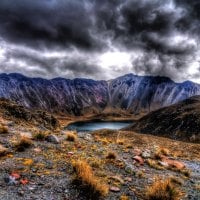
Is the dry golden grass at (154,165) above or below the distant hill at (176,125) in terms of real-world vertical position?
above

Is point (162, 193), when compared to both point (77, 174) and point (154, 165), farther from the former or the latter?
point (154, 165)

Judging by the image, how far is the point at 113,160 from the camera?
34.8 feet

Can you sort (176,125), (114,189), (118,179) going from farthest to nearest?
(176,125)
(118,179)
(114,189)

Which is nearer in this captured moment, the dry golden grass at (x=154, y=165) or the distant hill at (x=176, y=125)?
→ the dry golden grass at (x=154, y=165)

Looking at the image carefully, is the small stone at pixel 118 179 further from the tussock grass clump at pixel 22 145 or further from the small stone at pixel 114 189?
the tussock grass clump at pixel 22 145

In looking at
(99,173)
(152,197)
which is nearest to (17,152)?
(99,173)

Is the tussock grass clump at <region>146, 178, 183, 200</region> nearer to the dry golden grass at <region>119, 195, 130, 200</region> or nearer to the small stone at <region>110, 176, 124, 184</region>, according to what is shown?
the dry golden grass at <region>119, 195, 130, 200</region>

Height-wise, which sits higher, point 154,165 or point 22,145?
point 22,145

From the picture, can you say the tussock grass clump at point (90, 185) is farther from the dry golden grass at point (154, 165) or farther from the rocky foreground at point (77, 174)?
the dry golden grass at point (154, 165)

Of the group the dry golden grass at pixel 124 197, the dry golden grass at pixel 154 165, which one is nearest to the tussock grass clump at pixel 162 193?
the dry golden grass at pixel 124 197

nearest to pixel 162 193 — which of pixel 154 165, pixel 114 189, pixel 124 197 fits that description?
pixel 124 197

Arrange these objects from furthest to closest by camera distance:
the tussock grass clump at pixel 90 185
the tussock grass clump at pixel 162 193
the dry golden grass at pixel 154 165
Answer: the dry golden grass at pixel 154 165 → the tussock grass clump at pixel 162 193 → the tussock grass clump at pixel 90 185

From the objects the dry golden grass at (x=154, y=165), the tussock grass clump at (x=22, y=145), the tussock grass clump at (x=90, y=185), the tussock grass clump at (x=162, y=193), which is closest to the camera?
the tussock grass clump at (x=90, y=185)

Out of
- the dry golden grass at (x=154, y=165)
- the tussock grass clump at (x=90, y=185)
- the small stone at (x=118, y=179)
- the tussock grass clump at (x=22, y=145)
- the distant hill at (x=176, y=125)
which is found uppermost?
the tussock grass clump at (x=22, y=145)
